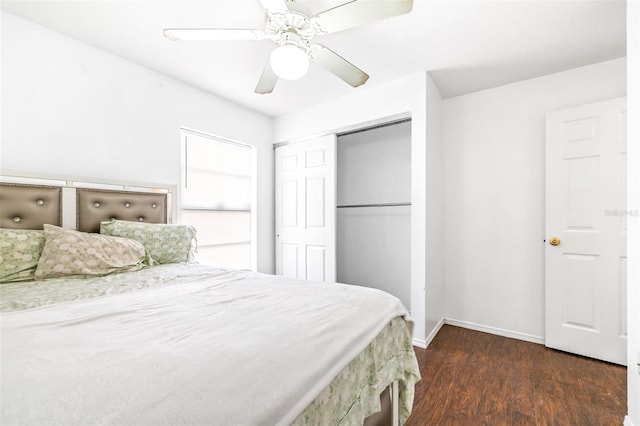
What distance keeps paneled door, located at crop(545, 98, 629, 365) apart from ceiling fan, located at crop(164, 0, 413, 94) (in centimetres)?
209

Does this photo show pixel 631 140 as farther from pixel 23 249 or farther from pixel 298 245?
pixel 23 249

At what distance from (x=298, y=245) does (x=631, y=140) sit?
294 cm

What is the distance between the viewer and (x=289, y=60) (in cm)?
148

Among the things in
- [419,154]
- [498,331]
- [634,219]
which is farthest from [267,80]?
[498,331]

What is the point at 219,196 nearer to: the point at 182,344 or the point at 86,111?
the point at 86,111

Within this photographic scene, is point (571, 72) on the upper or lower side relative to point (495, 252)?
upper

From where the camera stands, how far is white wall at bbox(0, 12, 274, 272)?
186cm

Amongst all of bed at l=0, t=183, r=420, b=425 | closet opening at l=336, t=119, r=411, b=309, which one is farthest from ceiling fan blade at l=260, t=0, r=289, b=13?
closet opening at l=336, t=119, r=411, b=309

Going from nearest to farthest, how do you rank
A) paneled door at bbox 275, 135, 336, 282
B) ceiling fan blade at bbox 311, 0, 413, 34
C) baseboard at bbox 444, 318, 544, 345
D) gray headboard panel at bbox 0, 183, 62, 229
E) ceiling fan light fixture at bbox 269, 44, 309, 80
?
ceiling fan blade at bbox 311, 0, 413, 34
ceiling fan light fixture at bbox 269, 44, 309, 80
gray headboard panel at bbox 0, 183, 62, 229
baseboard at bbox 444, 318, 544, 345
paneled door at bbox 275, 135, 336, 282

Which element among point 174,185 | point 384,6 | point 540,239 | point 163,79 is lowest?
point 540,239

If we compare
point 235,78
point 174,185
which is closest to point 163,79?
point 235,78

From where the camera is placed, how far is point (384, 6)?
1338mm

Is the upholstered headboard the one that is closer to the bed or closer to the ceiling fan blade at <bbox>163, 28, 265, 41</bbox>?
the bed

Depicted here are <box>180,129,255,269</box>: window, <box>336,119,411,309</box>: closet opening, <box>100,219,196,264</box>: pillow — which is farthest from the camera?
<box>336,119,411,309</box>: closet opening
